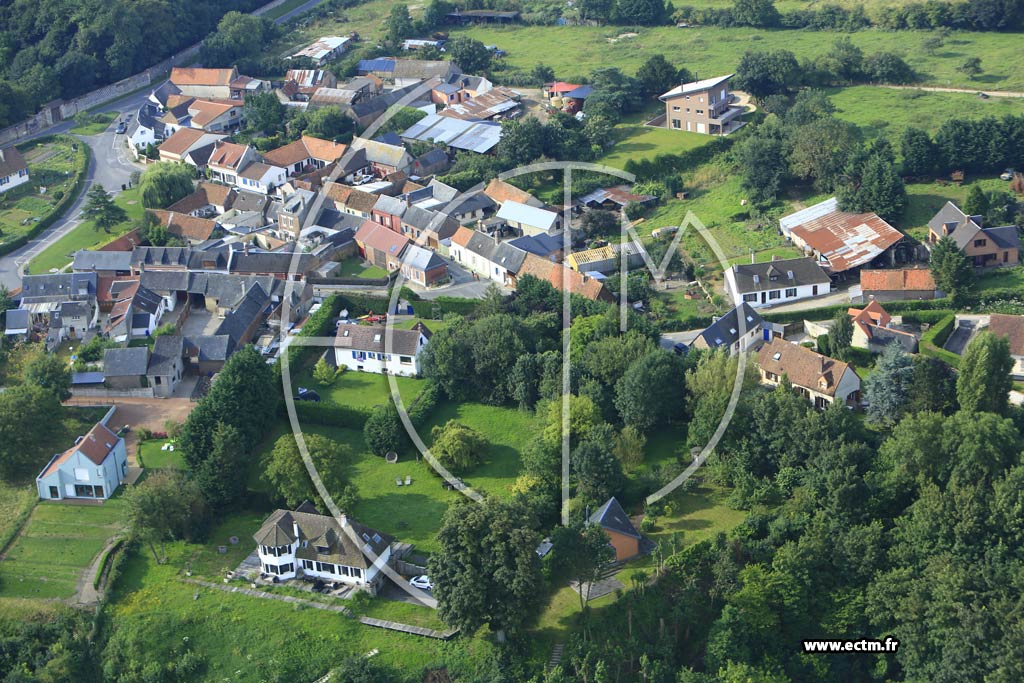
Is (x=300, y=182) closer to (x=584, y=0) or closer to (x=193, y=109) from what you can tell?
(x=193, y=109)

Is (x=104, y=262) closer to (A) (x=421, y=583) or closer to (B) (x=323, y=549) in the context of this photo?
(B) (x=323, y=549)

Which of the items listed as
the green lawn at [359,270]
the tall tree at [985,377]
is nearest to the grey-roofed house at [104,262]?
the green lawn at [359,270]

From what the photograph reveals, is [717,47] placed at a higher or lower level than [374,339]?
higher

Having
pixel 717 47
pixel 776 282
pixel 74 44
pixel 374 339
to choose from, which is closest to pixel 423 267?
pixel 374 339

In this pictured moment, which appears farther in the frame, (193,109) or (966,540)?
(193,109)

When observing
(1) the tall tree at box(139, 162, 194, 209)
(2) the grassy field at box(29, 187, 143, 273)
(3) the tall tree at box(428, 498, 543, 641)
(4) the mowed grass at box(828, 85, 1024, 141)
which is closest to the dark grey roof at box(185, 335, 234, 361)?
(2) the grassy field at box(29, 187, 143, 273)

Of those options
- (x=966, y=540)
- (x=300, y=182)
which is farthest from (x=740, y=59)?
(x=966, y=540)
